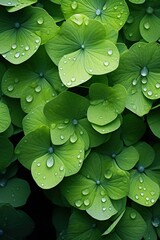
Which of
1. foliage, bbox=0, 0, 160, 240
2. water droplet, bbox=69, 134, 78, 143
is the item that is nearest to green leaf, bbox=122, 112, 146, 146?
foliage, bbox=0, 0, 160, 240

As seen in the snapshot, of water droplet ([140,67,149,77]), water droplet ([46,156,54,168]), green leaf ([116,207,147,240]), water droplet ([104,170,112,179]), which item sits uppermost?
water droplet ([140,67,149,77])

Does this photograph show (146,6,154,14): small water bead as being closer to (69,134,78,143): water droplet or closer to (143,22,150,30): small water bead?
(143,22,150,30): small water bead

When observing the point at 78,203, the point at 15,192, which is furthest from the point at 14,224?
the point at 78,203

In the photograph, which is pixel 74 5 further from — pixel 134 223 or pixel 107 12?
pixel 134 223

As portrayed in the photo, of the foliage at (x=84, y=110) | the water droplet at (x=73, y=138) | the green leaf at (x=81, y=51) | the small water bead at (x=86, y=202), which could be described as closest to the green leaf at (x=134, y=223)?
the foliage at (x=84, y=110)

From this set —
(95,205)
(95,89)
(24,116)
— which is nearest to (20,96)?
(24,116)

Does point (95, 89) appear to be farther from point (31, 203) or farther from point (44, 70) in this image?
point (31, 203)

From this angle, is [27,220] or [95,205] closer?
[95,205]
